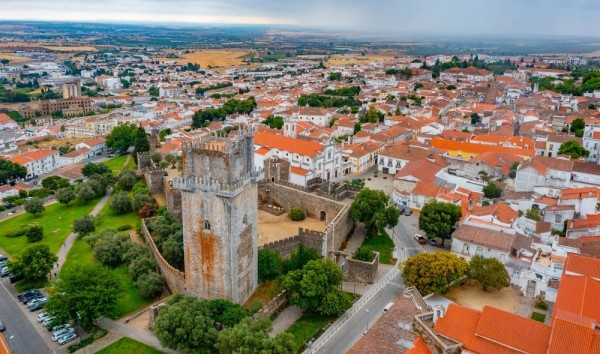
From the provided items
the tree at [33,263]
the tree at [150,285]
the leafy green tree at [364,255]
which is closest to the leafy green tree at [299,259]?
the leafy green tree at [364,255]

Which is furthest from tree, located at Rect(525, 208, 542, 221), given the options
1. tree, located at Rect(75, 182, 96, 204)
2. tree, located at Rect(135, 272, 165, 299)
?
tree, located at Rect(75, 182, 96, 204)

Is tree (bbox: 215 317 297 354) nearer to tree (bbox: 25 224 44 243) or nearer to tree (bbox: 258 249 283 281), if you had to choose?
tree (bbox: 258 249 283 281)

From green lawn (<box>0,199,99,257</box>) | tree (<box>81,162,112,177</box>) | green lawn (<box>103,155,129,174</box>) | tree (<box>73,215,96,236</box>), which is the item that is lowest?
green lawn (<box>103,155,129,174</box>)

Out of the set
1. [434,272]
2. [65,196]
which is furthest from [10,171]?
[434,272]

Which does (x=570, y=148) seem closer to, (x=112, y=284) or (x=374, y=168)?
(x=374, y=168)

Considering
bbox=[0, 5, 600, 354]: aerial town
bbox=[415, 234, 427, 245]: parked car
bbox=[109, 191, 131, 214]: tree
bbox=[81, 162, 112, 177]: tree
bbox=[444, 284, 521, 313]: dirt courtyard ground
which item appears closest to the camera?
bbox=[0, 5, 600, 354]: aerial town

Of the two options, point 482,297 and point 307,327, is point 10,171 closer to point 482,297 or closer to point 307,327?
point 307,327
